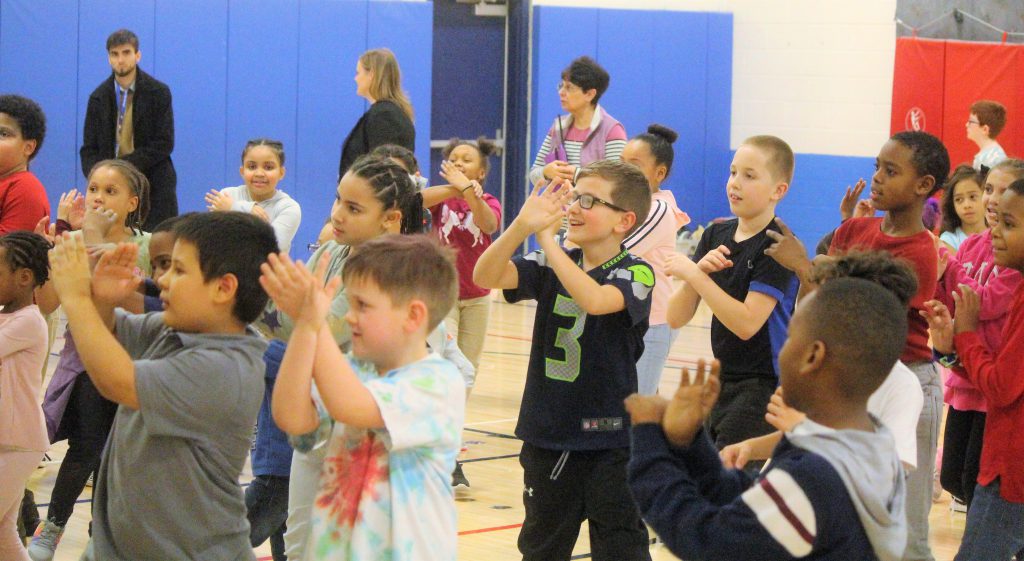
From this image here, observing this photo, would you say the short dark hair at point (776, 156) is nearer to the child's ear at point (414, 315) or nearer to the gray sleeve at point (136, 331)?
the child's ear at point (414, 315)

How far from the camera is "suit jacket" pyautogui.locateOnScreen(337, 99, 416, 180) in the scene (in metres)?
6.60

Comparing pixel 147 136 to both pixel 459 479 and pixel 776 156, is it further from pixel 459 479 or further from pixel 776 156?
pixel 776 156

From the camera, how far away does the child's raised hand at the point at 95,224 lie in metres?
4.13

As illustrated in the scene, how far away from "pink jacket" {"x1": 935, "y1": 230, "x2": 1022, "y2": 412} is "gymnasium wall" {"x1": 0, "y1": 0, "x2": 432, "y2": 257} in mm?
8190

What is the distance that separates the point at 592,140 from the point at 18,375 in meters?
3.90

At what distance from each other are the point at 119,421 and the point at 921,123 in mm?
11963

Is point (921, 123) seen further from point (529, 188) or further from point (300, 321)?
point (300, 321)

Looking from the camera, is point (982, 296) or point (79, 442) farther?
point (79, 442)

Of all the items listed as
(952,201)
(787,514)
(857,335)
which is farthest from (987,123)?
(787,514)

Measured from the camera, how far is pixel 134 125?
23.8ft

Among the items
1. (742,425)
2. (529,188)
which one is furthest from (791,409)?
(529,188)

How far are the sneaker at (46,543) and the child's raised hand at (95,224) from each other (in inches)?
39.3

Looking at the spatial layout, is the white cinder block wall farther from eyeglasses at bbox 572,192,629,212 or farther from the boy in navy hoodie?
the boy in navy hoodie

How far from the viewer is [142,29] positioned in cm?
1093
